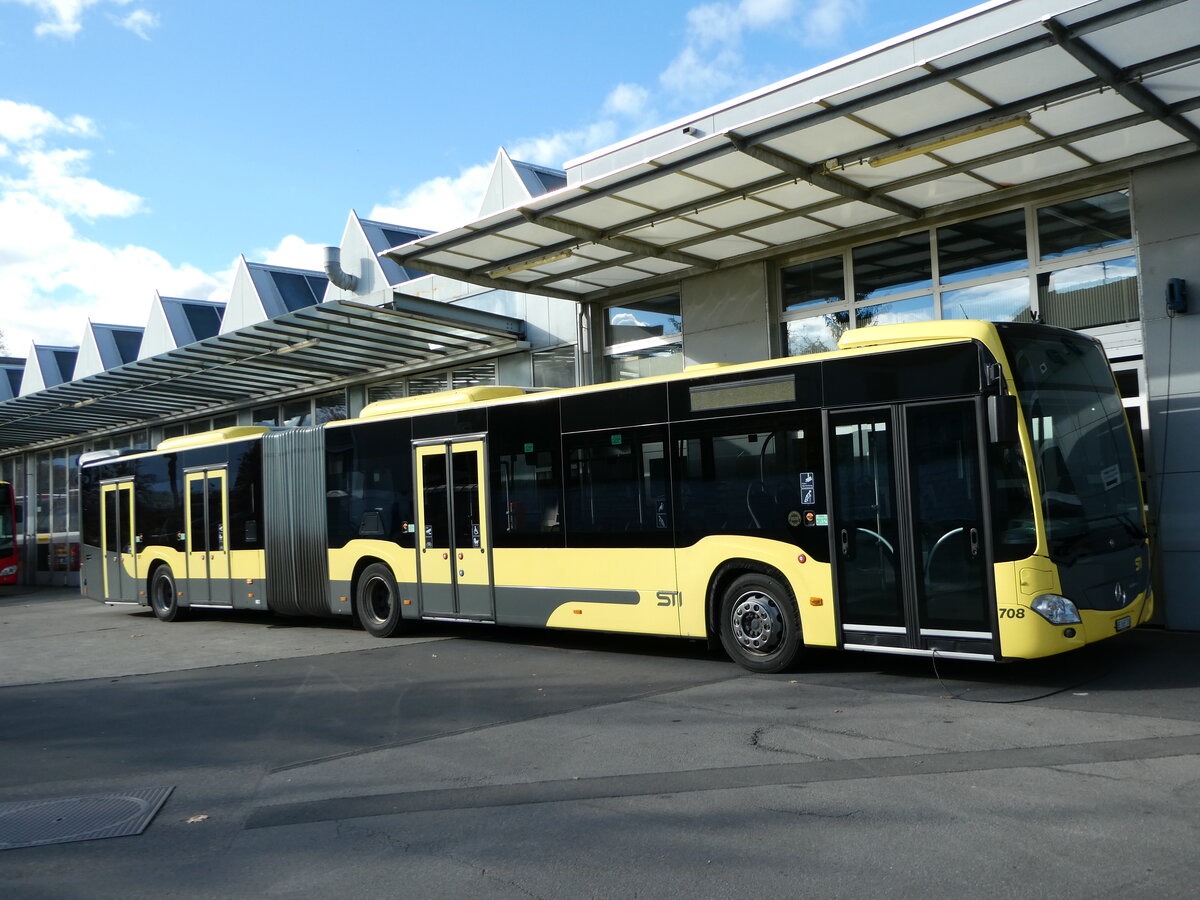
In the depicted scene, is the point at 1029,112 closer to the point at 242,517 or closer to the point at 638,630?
the point at 638,630

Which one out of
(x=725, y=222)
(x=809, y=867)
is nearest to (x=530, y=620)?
(x=725, y=222)

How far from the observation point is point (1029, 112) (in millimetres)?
10180

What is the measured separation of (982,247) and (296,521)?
10352 mm

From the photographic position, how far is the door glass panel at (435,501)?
1284 cm

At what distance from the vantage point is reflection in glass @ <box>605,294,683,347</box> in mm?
16969

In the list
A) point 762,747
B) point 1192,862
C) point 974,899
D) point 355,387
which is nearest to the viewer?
point 974,899

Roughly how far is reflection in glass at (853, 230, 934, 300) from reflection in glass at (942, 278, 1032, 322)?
1.59 feet

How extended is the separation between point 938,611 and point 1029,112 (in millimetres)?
5244


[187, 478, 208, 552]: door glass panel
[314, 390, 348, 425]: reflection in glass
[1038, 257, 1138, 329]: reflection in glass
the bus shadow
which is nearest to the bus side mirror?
the bus shadow

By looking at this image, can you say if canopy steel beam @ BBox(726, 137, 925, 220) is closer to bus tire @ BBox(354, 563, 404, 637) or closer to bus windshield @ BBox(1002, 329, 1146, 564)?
bus windshield @ BBox(1002, 329, 1146, 564)

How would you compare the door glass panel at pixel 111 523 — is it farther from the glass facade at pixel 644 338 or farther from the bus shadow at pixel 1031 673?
the bus shadow at pixel 1031 673

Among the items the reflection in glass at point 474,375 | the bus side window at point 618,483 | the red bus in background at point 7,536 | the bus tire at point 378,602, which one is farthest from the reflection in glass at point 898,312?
the red bus in background at point 7,536

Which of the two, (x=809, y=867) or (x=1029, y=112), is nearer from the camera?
(x=809, y=867)

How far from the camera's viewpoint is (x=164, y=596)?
18.2 metres
